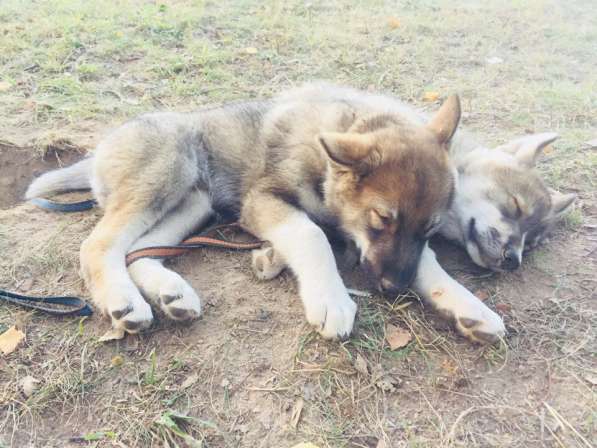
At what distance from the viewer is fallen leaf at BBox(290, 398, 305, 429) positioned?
2.25 m

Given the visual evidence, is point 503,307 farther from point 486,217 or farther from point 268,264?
point 268,264

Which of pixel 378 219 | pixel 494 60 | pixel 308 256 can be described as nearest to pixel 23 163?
pixel 308 256

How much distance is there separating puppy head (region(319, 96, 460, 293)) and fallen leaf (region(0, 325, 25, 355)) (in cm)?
183

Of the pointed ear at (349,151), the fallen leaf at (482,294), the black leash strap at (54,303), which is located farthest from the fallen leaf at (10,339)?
the fallen leaf at (482,294)

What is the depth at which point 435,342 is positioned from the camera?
2.68 m

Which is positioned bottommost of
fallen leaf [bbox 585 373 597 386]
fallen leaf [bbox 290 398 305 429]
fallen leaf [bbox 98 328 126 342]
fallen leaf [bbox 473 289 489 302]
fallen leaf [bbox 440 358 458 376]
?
fallen leaf [bbox 473 289 489 302]

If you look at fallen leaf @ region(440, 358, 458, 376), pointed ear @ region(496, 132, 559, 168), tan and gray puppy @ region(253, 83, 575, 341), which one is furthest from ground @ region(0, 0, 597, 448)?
pointed ear @ region(496, 132, 559, 168)

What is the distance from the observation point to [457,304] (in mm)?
2785

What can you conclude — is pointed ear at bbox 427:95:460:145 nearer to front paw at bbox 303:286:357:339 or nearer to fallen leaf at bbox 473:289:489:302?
fallen leaf at bbox 473:289:489:302

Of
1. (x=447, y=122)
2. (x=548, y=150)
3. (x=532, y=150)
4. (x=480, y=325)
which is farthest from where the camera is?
(x=548, y=150)

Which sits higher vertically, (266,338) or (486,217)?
(486,217)

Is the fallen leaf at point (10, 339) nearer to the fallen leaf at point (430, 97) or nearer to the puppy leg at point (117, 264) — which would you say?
the puppy leg at point (117, 264)

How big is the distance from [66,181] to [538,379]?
338 cm

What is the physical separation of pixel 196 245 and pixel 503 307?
1.91 m
